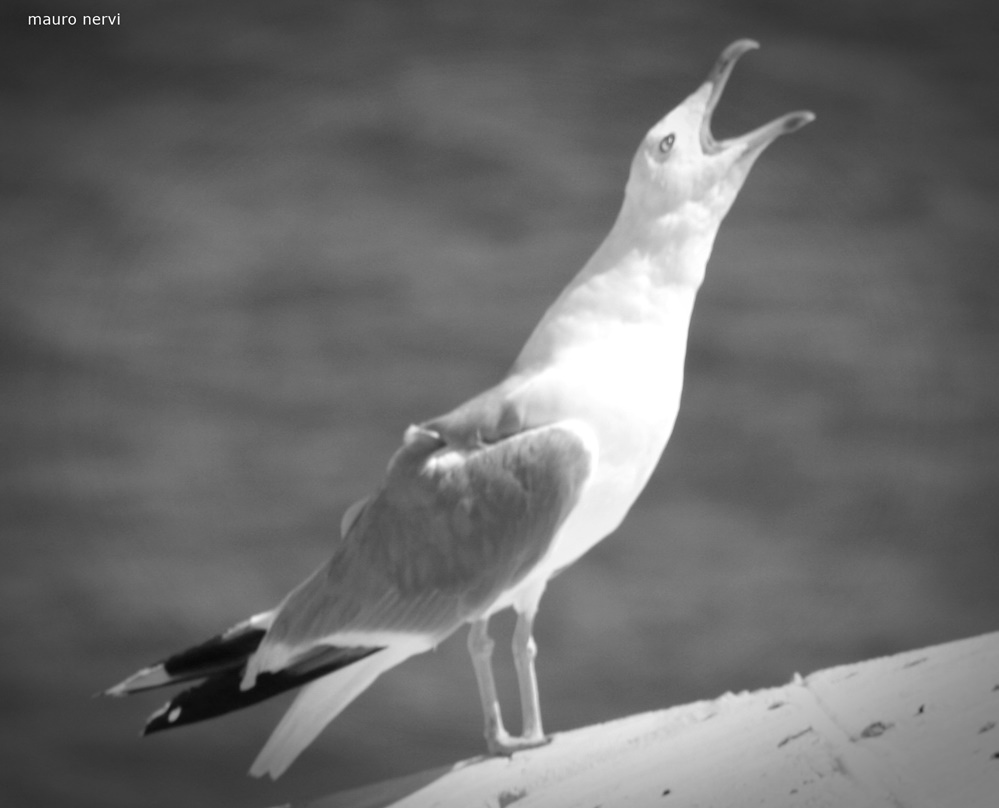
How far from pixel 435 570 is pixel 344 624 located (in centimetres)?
24

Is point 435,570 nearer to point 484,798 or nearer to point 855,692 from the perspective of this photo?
point 484,798

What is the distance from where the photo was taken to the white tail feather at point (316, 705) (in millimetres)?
3939

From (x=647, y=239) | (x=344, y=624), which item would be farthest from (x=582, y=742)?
(x=647, y=239)

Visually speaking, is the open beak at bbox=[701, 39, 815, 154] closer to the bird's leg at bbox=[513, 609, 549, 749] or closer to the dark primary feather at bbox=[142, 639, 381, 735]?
the bird's leg at bbox=[513, 609, 549, 749]

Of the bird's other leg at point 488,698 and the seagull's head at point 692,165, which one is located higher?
the seagull's head at point 692,165

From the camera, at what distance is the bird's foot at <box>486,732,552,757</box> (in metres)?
3.96

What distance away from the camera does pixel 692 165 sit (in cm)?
407

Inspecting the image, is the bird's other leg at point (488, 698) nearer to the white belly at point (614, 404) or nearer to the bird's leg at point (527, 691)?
the bird's leg at point (527, 691)

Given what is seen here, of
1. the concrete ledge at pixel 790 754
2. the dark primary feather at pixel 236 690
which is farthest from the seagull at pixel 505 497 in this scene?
the concrete ledge at pixel 790 754

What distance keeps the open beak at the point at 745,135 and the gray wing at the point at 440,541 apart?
0.81 m

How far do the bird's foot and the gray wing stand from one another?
0.90 feet

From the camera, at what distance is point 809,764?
3.30m

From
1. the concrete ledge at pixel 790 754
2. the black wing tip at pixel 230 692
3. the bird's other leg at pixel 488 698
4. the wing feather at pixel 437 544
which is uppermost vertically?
the wing feather at pixel 437 544

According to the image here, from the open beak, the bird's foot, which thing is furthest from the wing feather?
the open beak
